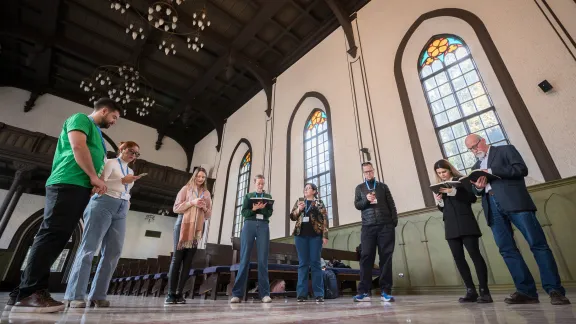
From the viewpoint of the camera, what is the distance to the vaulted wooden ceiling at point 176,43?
7.80 m

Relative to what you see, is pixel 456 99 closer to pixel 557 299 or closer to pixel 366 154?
pixel 366 154

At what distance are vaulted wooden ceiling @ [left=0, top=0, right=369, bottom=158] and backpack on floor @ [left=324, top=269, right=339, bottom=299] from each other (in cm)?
654

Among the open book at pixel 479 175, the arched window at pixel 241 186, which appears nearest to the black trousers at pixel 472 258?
the open book at pixel 479 175

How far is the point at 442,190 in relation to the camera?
243 cm

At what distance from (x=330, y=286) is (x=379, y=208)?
1.42 metres

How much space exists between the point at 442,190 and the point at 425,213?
245 centimetres

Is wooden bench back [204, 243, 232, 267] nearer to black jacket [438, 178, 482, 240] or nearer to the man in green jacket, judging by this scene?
the man in green jacket

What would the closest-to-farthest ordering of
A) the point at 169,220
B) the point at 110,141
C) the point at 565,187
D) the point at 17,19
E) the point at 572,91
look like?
1. the point at 565,187
2. the point at 572,91
3. the point at 17,19
4. the point at 110,141
5. the point at 169,220

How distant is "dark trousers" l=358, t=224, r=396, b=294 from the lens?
2611 mm

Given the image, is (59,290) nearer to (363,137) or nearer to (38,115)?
(38,115)

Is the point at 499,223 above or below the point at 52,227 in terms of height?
above

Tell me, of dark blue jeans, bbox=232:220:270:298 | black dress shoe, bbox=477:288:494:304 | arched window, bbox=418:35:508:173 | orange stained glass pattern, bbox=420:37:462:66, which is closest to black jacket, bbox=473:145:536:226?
black dress shoe, bbox=477:288:494:304

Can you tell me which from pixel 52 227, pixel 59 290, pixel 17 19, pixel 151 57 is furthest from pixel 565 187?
pixel 59 290

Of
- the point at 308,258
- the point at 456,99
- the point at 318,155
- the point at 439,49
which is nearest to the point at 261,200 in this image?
the point at 308,258
